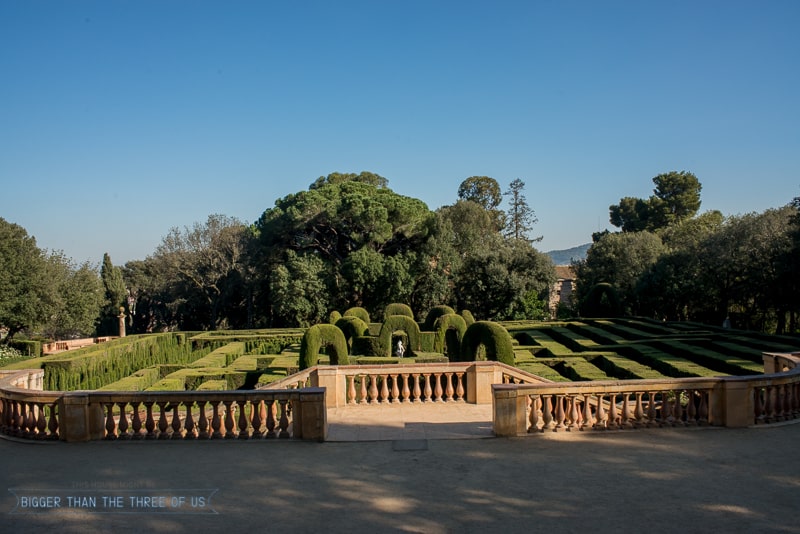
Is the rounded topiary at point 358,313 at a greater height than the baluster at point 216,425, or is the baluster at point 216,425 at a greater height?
the rounded topiary at point 358,313

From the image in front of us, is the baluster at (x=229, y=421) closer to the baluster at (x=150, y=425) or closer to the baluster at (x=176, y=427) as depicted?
the baluster at (x=176, y=427)

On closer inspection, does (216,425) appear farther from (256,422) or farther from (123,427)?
(123,427)

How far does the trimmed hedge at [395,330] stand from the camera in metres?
24.4

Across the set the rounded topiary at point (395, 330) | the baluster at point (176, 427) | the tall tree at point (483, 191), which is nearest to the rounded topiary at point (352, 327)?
the rounded topiary at point (395, 330)

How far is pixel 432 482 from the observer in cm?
701

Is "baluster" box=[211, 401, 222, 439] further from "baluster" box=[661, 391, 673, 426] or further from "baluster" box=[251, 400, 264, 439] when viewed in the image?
"baluster" box=[661, 391, 673, 426]

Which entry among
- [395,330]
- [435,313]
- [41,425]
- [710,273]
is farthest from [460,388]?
[710,273]

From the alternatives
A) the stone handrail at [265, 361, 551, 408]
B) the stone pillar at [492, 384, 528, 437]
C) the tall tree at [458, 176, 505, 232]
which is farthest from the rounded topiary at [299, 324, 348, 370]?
the tall tree at [458, 176, 505, 232]

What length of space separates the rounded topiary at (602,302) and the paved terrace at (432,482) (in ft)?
123

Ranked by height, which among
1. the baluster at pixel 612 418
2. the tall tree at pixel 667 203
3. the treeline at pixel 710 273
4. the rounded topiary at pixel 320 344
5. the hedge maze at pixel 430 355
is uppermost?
the tall tree at pixel 667 203

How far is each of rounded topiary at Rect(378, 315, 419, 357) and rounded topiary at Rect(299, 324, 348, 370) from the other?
5.90 metres

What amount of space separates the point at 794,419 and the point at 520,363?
1207 cm

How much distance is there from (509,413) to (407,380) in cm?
428

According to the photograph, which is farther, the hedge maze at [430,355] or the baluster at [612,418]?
the hedge maze at [430,355]
